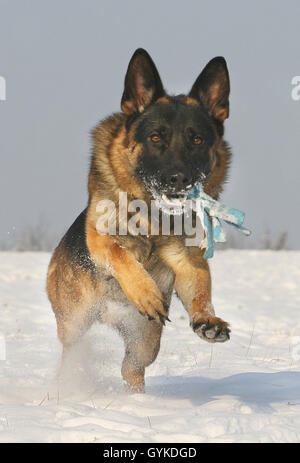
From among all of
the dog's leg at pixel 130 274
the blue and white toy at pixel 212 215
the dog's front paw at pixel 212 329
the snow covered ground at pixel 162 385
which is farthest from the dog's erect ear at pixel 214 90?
the snow covered ground at pixel 162 385

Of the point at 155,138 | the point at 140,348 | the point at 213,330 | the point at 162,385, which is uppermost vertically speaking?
the point at 155,138

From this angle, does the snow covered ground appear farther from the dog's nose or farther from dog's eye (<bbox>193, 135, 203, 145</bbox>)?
dog's eye (<bbox>193, 135, 203, 145</bbox>)

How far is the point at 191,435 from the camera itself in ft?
13.4

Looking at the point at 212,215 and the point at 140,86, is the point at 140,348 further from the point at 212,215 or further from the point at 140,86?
the point at 140,86

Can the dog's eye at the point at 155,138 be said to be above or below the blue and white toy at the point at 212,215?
above

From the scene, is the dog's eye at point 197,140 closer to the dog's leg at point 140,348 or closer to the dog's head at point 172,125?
the dog's head at point 172,125

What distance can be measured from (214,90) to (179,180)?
3.60ft

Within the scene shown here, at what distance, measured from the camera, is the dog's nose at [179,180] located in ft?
16.6

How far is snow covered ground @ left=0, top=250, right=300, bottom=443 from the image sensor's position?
418cm

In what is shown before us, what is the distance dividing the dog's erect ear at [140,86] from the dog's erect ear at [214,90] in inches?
14.2

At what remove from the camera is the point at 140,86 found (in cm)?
558

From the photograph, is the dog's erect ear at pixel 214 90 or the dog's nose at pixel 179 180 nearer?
the dog's nose at pixel 179 180

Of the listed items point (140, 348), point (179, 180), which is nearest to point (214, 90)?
point (179, 180)

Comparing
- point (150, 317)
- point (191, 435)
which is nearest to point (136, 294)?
point (150, 317)
